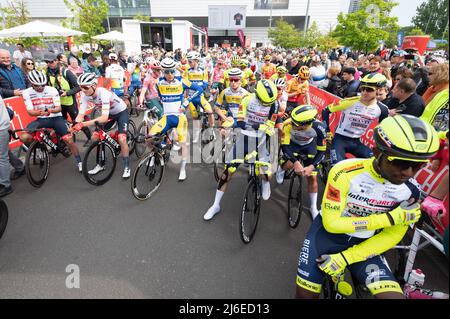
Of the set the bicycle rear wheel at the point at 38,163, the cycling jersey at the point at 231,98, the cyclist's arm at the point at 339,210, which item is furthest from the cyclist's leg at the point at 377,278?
the bicycle rear wheel at the point at 38,163

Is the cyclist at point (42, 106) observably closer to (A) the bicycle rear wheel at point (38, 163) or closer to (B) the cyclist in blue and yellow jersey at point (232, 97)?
(A) the bicycle rear wheel at point (38, 163)

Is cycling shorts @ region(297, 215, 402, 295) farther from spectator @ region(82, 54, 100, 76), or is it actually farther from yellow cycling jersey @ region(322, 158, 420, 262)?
spectator @ region(82, 54, 100, 76)

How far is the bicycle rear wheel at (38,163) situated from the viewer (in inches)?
201

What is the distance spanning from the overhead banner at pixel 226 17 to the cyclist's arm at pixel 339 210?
66.0 metres

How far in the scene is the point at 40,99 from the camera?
5.23 meters

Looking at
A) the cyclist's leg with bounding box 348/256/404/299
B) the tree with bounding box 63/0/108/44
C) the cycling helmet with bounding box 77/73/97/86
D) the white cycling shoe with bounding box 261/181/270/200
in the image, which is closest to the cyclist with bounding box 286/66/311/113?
the white cycling shoe with bounding box 261/181/270/200

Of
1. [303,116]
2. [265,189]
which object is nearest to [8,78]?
[265,189]

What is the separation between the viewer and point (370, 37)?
17.1 metres

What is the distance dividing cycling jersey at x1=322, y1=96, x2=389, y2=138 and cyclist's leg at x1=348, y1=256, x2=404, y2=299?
9.17ft

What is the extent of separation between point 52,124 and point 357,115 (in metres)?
6.05

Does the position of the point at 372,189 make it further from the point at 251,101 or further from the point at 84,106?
the point at 84,106

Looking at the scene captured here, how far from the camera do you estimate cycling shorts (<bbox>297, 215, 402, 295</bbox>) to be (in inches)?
80.5

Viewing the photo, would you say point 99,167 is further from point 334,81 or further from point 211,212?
point 334,81

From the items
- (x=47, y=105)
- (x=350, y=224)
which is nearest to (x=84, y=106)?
(x=47, y=105)
